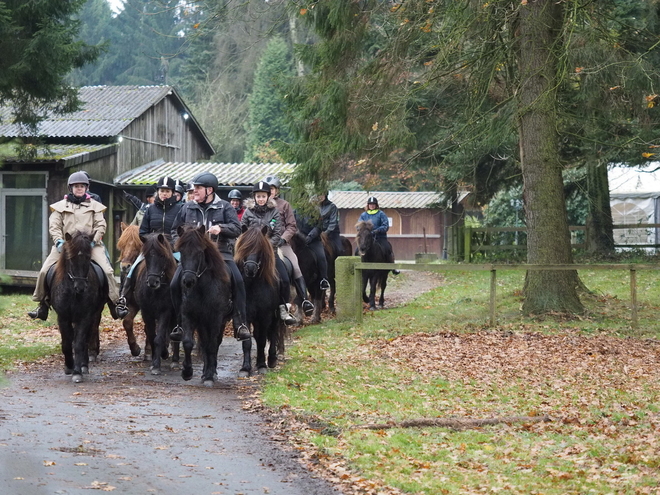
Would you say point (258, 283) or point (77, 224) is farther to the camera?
point (77, 224)

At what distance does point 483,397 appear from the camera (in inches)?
403

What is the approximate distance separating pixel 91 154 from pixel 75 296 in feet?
62.3

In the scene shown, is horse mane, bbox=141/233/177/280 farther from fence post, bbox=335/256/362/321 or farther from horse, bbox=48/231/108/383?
fence post, bbox=335/256/362/321

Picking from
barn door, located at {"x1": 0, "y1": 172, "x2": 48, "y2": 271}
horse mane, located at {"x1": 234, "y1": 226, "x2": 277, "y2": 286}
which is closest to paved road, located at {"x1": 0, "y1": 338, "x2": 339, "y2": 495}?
horse mane, located at {"x1": 234, "y1": 226, "x2": 277, "y2": 286}

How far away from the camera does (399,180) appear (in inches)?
1676

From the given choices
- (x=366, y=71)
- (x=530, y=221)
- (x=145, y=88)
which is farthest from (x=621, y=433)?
(x=145, y=88)

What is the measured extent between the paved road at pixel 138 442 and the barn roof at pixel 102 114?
20.0 m

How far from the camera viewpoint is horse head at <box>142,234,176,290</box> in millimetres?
10969

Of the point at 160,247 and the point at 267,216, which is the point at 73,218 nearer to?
the point at 160,247

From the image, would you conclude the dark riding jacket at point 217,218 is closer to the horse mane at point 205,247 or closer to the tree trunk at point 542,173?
the horse mane at point 205,247

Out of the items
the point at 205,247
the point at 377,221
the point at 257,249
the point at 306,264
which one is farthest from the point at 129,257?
the point at 377,221

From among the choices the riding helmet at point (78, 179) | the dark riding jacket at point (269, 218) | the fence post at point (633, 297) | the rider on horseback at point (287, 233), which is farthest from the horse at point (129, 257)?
the fence post at point (633, 297)

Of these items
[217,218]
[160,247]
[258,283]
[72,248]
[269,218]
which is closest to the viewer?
[72,248]

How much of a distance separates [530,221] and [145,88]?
24.5 metres
